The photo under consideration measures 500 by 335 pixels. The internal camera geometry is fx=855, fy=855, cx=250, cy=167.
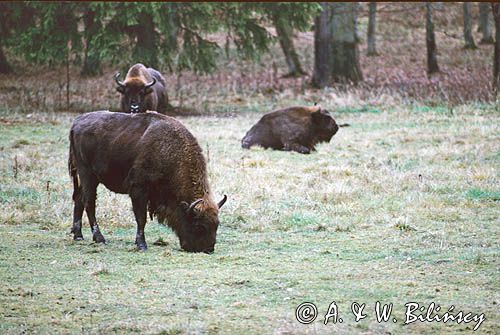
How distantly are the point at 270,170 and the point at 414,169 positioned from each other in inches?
107

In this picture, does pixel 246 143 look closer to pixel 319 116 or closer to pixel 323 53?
pixel 319 116

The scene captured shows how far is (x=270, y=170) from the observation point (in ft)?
53.1

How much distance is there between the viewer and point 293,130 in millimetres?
19094

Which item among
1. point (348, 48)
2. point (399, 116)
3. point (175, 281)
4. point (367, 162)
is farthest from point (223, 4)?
point (175, 281)

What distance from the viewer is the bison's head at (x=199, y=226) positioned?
1003cm

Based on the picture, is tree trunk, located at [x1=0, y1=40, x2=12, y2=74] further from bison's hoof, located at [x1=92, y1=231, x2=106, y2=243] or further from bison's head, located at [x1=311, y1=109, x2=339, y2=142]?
bison's hoof, located at [x1=92, y1=231, x2=106, y2=243]

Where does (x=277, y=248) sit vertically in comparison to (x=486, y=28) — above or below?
below

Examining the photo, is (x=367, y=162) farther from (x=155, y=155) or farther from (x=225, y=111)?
(x=225, y=111)

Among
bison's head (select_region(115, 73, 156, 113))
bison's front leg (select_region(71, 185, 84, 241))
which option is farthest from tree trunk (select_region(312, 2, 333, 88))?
bison's front leg (select_region(71, 185, 84, 241))

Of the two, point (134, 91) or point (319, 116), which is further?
point (134, 91)

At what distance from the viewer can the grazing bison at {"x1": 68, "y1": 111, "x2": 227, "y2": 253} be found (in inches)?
399

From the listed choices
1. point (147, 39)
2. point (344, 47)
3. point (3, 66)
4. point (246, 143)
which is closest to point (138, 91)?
point (246, 143)

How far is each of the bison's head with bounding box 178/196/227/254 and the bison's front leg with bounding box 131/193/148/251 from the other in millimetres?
521

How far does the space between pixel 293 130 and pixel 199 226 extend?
9.28 meters
